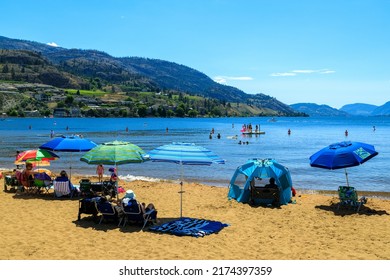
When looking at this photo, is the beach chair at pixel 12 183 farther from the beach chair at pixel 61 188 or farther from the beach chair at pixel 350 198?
the beach chair at pixel 350 198

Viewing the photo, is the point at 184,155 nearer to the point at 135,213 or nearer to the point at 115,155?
the point at 135,213

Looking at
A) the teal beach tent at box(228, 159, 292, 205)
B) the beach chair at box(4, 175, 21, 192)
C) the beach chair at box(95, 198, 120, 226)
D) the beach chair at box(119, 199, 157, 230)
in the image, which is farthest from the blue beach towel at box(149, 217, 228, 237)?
the beach chair at box(4, 175, 21, 192)

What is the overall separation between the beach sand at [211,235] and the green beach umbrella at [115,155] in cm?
210

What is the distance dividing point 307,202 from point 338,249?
7229 mm

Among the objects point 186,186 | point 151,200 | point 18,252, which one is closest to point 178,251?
point 18,252

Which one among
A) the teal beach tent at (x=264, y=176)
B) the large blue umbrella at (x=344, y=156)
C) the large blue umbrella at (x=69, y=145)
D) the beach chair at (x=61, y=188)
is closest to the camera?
the large blue umbrella at (x=344, y=156)

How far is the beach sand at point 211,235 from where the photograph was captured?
31.9 feet

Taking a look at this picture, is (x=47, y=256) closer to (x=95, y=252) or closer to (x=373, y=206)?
(x=95, y=252)

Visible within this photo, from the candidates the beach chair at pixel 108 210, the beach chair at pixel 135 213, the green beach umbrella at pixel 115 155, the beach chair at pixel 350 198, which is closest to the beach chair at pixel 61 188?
the green beach umbrella at pixel 115 155

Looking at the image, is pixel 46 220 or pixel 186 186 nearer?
pixel 46 220

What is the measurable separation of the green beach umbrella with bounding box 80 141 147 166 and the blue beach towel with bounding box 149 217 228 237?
266cm

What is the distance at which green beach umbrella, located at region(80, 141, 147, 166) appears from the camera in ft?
44.2
